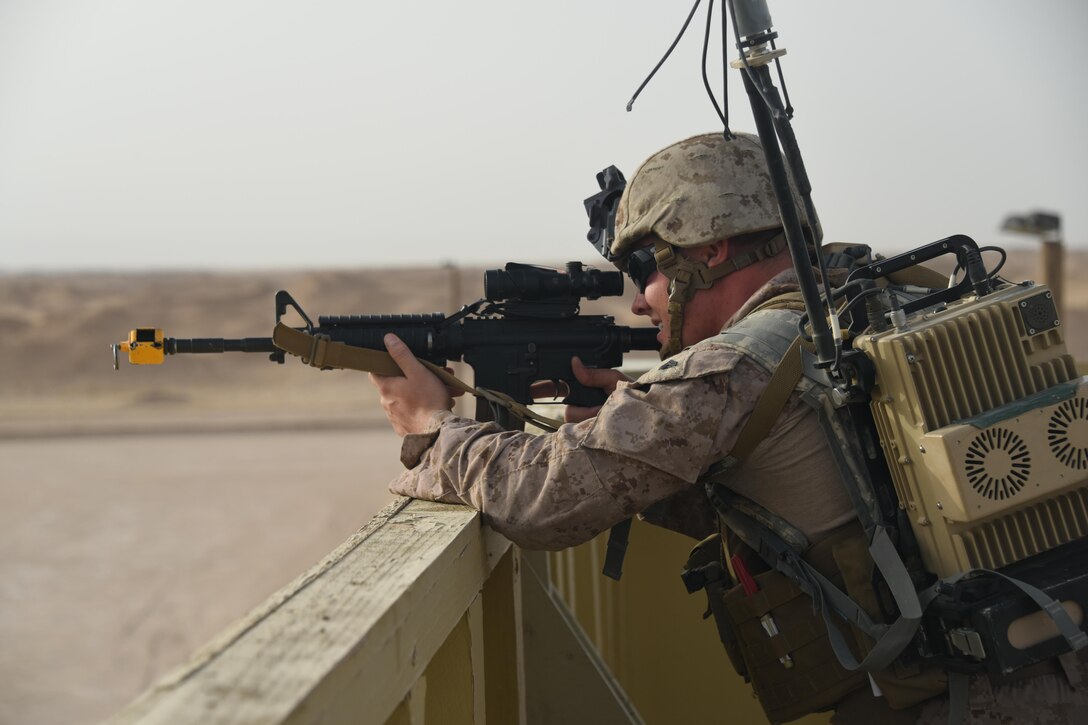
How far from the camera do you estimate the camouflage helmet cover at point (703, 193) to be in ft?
9.10

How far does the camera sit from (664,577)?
371 cm

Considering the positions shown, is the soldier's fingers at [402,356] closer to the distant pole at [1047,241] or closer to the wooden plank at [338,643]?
the wooden plank at [338,643]

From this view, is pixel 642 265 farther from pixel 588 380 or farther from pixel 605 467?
pixel 605 467

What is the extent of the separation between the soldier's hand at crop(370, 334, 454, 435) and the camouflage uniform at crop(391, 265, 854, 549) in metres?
0.48

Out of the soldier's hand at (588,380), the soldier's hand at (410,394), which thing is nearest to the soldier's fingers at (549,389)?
the soldier's hand at (588,380)

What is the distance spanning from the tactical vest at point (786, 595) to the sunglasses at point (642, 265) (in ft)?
1.58

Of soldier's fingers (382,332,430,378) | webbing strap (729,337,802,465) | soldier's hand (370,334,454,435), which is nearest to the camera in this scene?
webbing strap (729,337,802,465)

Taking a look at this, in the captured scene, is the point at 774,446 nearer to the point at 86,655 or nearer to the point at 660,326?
the point at 660,326

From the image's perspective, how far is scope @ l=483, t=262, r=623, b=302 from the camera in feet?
10.7

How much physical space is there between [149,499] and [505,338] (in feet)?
49.9

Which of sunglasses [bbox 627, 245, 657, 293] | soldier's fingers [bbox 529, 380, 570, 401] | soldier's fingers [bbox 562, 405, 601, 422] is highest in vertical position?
sunglasses [bbox 627, 245, 657, 293]

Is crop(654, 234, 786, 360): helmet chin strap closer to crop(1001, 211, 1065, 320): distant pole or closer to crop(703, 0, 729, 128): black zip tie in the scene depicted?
crop(703, 0, 729, 128): black zip tie

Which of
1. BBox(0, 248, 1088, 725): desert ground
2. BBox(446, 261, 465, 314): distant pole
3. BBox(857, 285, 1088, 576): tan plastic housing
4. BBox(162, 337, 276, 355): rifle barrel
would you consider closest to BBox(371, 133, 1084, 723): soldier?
BBox(857, 285, 1088, 576): tan plastic housing

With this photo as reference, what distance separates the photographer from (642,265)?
9.89 feet
